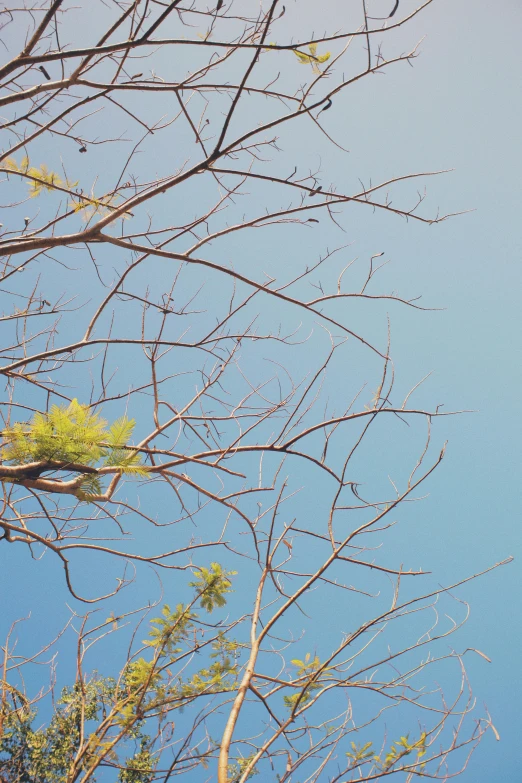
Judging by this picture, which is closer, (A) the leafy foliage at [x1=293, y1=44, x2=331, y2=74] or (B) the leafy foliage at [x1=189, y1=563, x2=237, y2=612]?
(A) the leafy foliage at [x1=293, y1=44, x2=331, y2=74]

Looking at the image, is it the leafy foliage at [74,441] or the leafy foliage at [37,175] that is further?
the leafy foliage at [37,175]

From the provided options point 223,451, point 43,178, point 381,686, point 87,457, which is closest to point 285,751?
point 381,686

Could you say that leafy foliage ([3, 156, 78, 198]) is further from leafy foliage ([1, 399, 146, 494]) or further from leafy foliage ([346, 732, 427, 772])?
leafy foliage ([346, 732, 427, 772])

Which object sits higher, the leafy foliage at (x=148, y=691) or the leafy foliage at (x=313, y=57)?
the leafy foliage at (x=313, y=57)

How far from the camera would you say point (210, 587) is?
2750 mm

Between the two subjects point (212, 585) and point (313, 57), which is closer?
point (313, 57)

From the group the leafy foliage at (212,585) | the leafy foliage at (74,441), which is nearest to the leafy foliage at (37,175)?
the leafy foliage at (74,441)

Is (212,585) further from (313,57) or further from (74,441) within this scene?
(313,57)

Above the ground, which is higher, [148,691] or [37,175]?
[37,175]

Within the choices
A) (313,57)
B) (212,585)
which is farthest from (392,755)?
(313,57)

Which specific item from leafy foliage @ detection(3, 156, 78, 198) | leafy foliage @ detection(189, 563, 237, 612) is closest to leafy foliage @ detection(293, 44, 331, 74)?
leafy foliage @ detection(3, 156, 78, 198)

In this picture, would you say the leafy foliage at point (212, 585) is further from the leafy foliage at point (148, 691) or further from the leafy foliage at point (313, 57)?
the leafy foliage at point (313, 57)

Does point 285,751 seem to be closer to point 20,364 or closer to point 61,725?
point 20,364

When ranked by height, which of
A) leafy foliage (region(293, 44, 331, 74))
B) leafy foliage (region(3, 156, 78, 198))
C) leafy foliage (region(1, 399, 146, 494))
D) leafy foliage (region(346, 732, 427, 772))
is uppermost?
leafy foliage (region(3, 156, 78, 198))
